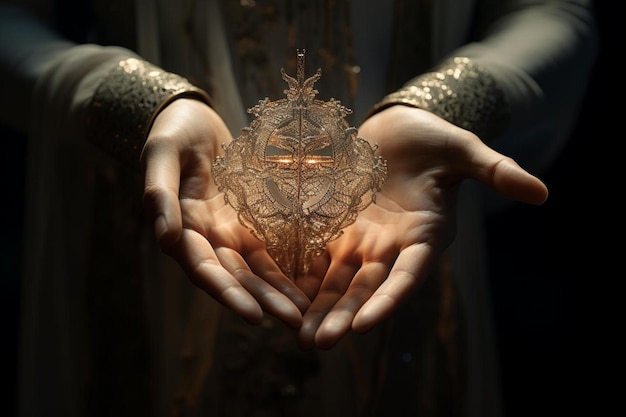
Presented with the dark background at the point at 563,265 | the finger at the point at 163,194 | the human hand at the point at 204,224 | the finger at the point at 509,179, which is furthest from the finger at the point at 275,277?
the dark background at the point at 563,265

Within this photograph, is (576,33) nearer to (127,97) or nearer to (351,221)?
(351,221)

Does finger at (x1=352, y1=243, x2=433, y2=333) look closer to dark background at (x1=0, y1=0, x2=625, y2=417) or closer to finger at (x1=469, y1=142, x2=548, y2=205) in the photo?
finger at (x1=469, y1=142, x2=548, y2=205)

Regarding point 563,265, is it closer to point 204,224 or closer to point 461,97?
point 461,97

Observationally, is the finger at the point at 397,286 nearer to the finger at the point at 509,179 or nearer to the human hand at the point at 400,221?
the human hand at the point at 400,221

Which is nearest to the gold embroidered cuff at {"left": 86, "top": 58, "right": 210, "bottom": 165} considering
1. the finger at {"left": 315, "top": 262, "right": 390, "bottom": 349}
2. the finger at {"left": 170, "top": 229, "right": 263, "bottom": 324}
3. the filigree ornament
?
the filigree ornament

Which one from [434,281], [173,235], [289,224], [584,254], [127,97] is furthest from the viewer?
[584,254]

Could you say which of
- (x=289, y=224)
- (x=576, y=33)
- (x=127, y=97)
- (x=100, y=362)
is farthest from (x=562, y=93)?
(x=100, y=362)

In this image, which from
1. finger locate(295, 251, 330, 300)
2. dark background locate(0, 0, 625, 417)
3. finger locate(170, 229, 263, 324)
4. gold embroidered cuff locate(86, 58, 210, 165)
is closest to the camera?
finger locate(170, 229, 263, 324)
